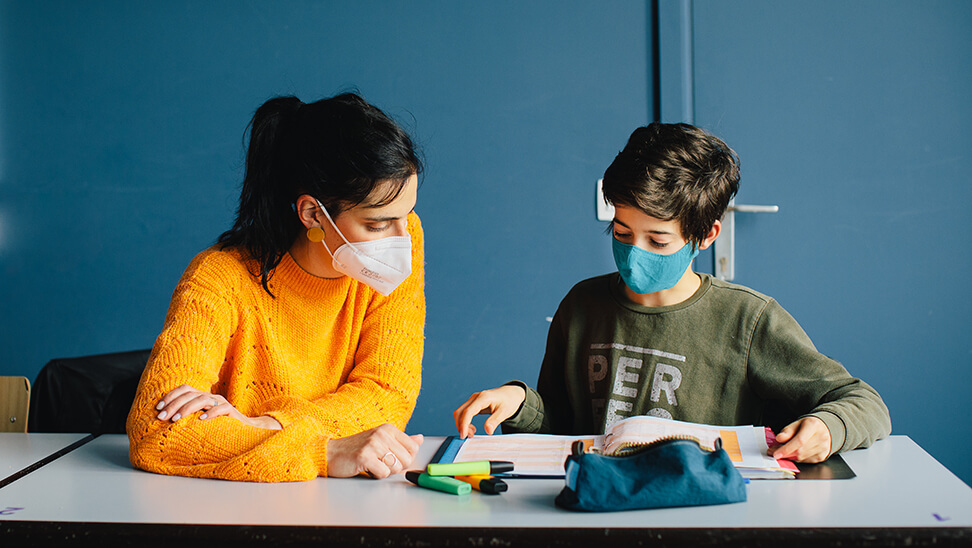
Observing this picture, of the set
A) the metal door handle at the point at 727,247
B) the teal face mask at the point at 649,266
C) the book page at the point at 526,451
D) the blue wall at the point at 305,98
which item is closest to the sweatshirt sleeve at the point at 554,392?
the book page at the point at 526,451

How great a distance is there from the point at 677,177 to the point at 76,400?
1415mm

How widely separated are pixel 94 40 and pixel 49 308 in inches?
36.9

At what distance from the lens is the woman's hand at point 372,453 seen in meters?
1.10

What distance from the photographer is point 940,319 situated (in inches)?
95.0

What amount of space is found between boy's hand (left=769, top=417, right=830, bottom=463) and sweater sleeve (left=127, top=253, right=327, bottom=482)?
2.23 ft

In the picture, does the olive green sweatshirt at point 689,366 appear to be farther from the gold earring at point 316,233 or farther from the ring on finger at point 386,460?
the gold earring at point 316,233

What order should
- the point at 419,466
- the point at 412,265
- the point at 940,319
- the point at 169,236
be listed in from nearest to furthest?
the point at 419,466 → the point at 412,265 → the point at 940,319 → the point at 169,236

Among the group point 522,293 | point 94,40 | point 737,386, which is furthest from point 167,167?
point 737,386

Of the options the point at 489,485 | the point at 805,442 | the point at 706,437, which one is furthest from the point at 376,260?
the point at 805,442

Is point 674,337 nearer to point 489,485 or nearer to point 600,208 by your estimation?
point 489,485

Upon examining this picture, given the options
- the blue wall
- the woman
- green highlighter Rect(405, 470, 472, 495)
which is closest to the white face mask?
the woman

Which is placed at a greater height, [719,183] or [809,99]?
[809,99]

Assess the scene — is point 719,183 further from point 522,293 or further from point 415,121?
point 415,121

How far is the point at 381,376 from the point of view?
55.0 inches
